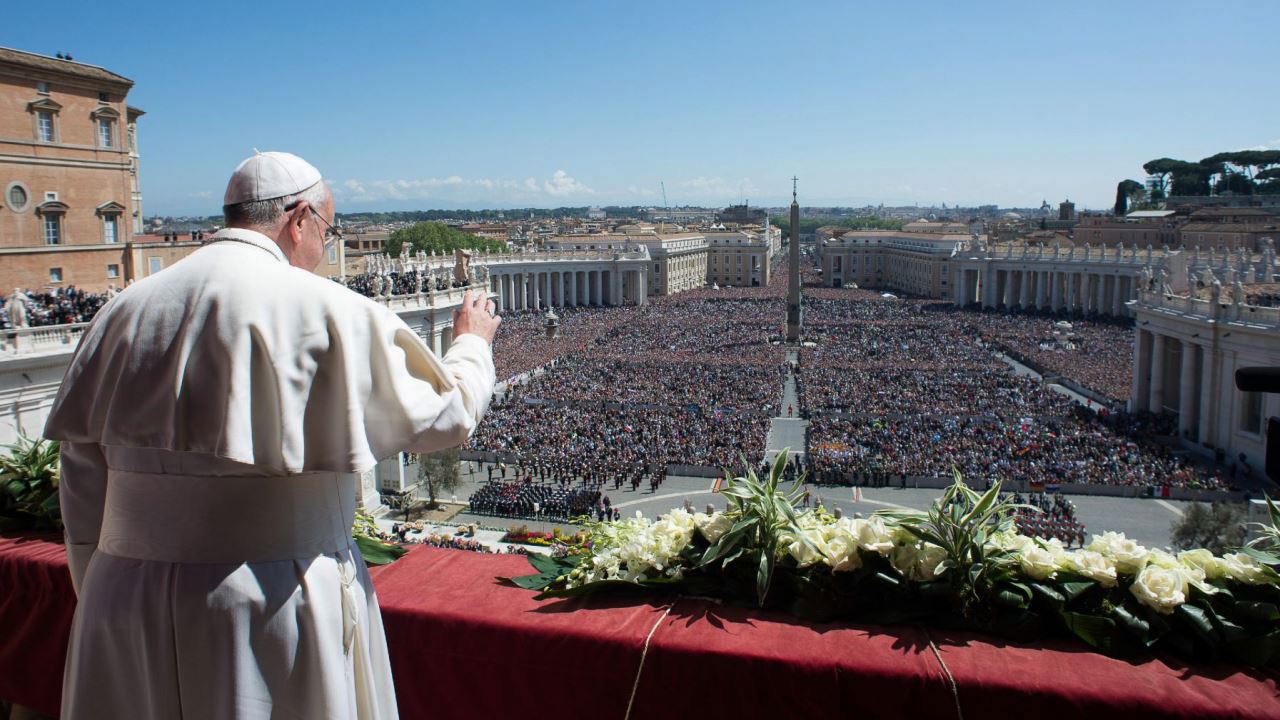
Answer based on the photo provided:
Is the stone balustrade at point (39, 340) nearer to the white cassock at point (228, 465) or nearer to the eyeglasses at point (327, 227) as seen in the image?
the eyeglasses at point (327, 227)

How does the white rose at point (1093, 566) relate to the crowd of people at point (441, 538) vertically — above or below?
above

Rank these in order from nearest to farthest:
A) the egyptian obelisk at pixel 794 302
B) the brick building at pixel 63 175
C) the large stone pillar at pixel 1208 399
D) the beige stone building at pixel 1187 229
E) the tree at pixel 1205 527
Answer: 1. the tree at pixel 1205 527
2. the brick building at pixel 63 175
3. the large stone pillar at pixel 1208 399
4. the egyptian obelisk at pixel 794 302
5. the beige stone building at pixel 1187 229

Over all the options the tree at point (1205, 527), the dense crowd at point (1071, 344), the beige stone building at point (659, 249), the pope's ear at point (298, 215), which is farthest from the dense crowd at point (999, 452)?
the beige stone building at point (659, 249)

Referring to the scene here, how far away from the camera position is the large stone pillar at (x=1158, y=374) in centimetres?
3469

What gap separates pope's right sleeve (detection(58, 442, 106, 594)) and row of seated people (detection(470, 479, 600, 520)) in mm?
19799

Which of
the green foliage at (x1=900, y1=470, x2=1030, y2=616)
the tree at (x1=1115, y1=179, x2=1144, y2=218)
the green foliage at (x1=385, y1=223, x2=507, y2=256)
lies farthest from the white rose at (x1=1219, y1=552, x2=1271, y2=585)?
the tree at (x1=1115, y1=179, x2=1144, y2=218)

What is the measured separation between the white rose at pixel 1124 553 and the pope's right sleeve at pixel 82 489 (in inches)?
131

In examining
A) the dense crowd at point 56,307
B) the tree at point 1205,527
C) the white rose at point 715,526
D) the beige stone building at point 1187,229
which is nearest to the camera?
the white rose at point 715,526

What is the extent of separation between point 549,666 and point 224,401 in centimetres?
179

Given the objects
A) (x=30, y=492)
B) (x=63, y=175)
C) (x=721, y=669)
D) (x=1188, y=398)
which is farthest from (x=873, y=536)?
(x=1188, y=398)

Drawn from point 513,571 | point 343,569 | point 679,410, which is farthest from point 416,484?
point 343,569

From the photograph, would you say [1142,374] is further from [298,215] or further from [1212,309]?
[298,215]

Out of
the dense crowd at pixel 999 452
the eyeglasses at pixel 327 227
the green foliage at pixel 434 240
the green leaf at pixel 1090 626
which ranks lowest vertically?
the dense crowd at pixel 999 452

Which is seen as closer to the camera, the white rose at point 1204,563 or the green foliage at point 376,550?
the white rose at point 1204,563
